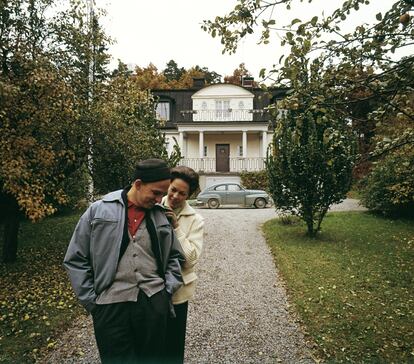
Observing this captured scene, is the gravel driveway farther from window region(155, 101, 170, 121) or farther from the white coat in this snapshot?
window region(155, 101, 170, 121)

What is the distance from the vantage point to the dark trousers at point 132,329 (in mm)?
2404

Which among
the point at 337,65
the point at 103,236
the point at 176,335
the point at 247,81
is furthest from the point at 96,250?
the point at 247,81

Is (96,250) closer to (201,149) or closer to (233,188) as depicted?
(233,188)

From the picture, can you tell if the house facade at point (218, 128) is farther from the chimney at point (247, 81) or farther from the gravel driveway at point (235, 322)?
the gravel driveway at point (235, 322)

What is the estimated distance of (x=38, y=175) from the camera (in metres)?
6.79

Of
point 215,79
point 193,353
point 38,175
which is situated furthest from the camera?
point 215,79

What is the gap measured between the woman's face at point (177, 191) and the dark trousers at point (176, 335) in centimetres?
89

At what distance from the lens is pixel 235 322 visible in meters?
5.40

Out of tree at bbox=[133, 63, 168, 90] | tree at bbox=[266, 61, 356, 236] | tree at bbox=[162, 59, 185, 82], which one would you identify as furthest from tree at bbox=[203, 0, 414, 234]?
tree at bbox=[162, 59, 185, 82]

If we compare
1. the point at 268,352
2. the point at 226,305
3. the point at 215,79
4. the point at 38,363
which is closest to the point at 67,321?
the point at 38,363

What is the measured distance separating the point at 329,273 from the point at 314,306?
209 cm

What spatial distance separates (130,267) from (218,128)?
25.8 meters

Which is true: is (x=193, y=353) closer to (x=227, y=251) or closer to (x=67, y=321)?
(x=67, y=321)

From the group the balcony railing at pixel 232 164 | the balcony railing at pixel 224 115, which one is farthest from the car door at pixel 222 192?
the balcony railing at pixel 224 115
